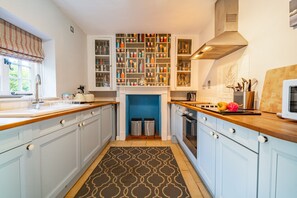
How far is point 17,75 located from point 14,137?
1.41 meters

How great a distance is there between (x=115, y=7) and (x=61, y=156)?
86.7 inches

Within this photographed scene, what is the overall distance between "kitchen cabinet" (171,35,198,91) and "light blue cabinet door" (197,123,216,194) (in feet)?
6.28

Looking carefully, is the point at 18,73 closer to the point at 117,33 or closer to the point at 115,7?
the point at 115,7

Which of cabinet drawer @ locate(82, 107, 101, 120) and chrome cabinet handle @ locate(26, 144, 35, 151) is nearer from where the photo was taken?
chrome cabinet handle @ locate(26, 144, 35, 151)

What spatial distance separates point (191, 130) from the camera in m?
2.07

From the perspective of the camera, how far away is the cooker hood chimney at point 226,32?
182 centimetres

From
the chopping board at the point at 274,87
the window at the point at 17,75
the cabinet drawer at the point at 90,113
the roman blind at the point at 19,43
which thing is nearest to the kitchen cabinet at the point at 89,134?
the cabinet drawer at the point at 90,113

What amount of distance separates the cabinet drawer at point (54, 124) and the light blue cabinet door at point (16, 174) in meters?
0.17

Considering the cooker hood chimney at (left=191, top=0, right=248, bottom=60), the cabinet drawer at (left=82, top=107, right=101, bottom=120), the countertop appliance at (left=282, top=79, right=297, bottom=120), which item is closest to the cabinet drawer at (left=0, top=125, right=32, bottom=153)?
the cabinet drawer at (left=82, top=107, right=101, bottom=120)

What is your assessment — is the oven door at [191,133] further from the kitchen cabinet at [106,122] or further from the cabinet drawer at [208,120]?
the kitchen cabinet at [106,122]

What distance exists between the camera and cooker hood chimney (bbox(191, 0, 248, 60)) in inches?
71.5

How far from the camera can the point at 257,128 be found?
30.9 inches

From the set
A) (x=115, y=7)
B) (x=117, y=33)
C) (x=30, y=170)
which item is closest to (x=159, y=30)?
(x=117, y=33)

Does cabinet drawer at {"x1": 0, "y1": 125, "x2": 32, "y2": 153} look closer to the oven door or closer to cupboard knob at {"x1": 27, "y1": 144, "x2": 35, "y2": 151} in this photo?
cupboard knob at {"x1": 27, "y1": 144, "x2": 35, "y2": 151}
